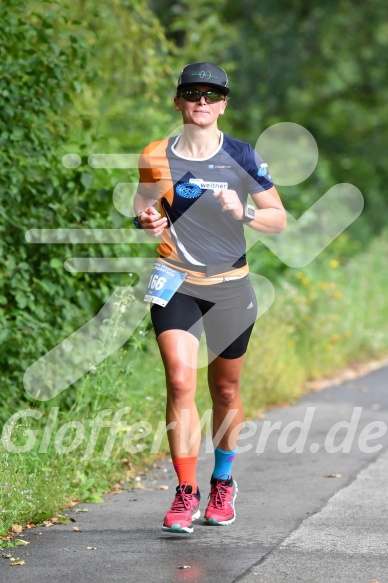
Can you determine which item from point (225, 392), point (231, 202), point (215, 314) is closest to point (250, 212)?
point (231, 202)

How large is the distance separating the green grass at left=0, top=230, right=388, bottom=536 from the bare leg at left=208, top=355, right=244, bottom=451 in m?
1.00

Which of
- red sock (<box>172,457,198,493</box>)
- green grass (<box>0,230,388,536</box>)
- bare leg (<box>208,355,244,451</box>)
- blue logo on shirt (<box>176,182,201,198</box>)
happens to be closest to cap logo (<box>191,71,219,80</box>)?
blue logo on shirt (<box>176,182,201,198</box>)

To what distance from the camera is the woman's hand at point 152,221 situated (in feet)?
18.1

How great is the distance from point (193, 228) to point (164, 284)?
0.30 m

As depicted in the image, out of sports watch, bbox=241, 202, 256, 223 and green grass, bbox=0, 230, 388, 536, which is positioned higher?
sports watch, bbox=241, 202, 256, 223

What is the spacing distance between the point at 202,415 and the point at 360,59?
1876 centimetres

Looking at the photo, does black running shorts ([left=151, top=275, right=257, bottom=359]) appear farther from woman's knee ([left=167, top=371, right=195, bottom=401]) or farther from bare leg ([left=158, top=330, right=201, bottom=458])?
woman's knee ([left=167, top=371, right=195, bottom=401])

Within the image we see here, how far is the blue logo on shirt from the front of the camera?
562 centimetres

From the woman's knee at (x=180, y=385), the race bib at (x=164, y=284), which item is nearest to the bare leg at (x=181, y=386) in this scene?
the woman's knee at (x=180, y=385)

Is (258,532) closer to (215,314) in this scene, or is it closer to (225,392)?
(225,392)

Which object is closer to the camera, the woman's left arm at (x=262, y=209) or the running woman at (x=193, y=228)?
the woman's left arm at (x=262, y=209)

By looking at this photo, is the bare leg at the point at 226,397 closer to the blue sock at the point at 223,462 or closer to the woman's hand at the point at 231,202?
the blue sock at the point at 223,462

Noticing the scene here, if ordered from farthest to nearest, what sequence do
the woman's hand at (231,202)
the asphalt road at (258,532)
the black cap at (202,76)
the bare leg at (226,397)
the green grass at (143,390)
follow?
the green grass at (143,390), the bare leg at (226,397), the black cap at (202,76), the woman's hand at (231,202), the asphalt road at (258,532)

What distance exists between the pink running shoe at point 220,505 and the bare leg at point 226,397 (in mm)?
185
